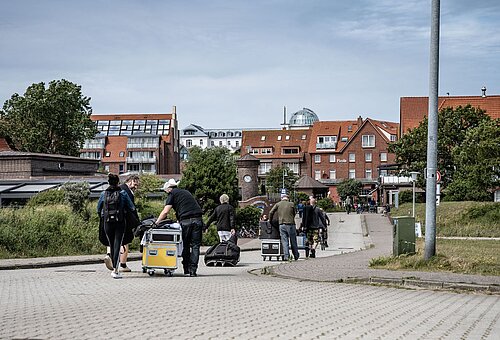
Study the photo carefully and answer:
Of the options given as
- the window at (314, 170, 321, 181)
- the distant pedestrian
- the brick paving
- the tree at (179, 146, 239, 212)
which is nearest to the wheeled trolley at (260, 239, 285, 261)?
the distant pedestrian

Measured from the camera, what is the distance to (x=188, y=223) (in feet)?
53.9

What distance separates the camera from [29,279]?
15.6 meters

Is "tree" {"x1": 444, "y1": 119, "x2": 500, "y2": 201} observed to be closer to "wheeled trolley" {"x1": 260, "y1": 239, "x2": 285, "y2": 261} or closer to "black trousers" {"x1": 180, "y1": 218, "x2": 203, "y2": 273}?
"wheeled trolley" {"x1": 260, "y1": 239, "x2": 285, "y2": 261}

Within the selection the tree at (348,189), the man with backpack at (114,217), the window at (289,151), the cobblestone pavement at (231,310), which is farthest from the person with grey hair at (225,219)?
the window at (289,151)

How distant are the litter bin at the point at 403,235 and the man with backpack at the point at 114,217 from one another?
6.32 metres

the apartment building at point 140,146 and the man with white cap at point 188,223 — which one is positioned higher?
the apartment building at point 140,146

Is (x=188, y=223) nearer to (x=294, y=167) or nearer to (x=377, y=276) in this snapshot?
(x=377, y=276)

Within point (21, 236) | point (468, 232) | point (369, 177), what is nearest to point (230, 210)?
point (21, 236)

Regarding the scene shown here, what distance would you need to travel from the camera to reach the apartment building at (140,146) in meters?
153

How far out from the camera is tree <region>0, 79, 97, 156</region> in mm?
91625

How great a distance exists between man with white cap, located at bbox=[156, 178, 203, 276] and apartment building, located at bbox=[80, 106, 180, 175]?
438 feet

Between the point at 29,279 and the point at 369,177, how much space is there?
118 metres

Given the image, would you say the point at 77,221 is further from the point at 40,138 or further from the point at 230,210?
the point at 40,138

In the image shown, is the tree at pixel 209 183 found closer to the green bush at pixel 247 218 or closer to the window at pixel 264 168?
the green bush at pixel 247 218
